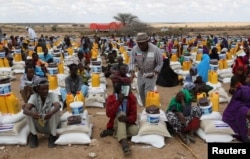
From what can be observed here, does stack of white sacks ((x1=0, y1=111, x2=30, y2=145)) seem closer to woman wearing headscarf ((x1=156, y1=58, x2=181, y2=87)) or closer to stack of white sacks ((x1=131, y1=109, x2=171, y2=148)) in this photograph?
stack of white sacks ((x1=131, y1=109, x2=171, y2=148))

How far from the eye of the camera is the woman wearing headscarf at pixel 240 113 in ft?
15.8

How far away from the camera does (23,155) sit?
15.4ft

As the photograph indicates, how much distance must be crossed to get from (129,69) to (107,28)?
120 ft

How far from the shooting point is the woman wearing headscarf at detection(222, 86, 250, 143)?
4801 mm

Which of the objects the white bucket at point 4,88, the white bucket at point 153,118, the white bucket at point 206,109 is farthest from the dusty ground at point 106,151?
the white bucket at point 4,88

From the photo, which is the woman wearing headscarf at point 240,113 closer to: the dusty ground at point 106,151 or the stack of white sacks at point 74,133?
the dusty ground at point 106,151

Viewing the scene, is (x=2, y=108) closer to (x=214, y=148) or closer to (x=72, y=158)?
(x=72, y=158)

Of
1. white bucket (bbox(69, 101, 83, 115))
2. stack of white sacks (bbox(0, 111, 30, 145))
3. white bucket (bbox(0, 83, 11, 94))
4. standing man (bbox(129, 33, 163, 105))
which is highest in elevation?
standing man (bbox(129, 33, 163, 105))

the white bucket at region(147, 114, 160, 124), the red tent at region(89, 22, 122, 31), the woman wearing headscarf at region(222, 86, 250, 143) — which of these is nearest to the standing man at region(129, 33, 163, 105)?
the white bucket at region(147, 114, 160, 124)

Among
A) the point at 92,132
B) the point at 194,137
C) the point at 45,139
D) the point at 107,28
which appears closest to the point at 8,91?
the point at 45,139

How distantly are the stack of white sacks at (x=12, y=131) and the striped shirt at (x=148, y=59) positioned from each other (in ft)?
6.59

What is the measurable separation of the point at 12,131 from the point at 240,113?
3242 millimetres

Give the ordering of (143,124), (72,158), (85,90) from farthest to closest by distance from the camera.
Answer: (85,90) < (143,124) < (72,158)

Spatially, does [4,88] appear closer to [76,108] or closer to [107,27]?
[76,108]
